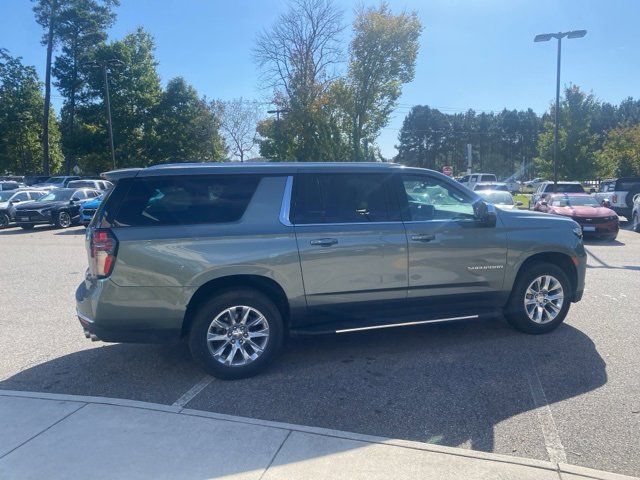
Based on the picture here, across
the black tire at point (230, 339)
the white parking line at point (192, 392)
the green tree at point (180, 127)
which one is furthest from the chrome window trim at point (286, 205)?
the green tree at point (180, 127)

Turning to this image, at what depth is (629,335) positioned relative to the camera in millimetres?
5785

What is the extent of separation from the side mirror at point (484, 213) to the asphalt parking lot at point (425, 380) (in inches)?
52.0

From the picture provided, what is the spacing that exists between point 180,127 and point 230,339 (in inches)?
1730

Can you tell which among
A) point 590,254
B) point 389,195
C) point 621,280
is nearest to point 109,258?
point 389,195

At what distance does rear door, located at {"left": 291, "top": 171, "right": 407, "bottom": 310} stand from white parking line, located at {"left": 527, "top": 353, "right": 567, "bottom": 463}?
1422mm

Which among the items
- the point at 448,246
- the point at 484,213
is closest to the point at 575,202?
the point at 484,213

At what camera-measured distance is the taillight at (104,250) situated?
173 inches

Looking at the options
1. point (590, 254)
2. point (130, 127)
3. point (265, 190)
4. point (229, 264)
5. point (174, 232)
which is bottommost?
point (590, 254)

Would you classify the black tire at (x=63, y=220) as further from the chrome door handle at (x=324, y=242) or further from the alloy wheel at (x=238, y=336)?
the chrome door handle at (x=324, y=242)

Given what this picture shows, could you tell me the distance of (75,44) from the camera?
4519cm

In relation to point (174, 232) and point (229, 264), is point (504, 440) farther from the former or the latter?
point (174, 232)

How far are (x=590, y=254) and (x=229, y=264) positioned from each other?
11.0m

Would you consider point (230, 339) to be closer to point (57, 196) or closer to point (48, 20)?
point (57, 196)

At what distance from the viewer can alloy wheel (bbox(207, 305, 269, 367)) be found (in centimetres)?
465
